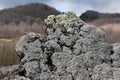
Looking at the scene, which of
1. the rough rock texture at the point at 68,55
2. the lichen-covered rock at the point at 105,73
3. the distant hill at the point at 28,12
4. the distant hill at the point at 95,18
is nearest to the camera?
the lichen-covered rock at the point at 105,73

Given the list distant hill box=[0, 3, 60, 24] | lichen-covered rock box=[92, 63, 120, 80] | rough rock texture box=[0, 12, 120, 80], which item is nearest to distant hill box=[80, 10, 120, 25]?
distant hill box=[0, 3, 60, 24]

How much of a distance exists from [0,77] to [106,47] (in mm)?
2518

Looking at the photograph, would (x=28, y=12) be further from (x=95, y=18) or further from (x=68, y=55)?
(x=68, y=55)

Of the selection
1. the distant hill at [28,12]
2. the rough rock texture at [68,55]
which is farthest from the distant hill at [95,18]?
the rough rock texture at [68,55]

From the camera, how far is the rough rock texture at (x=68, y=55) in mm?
8477

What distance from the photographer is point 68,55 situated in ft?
29.2

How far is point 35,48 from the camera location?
A: 9.18 m

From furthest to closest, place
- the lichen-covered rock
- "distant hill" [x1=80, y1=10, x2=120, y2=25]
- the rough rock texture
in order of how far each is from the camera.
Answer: "distant hill" [x1=80, y1=10, x2=120, y2=25] < the rough rock texture < the lichen-covered rock

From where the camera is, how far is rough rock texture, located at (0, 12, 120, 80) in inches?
334

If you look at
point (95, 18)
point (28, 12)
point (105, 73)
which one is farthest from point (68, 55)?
point (28, 12)

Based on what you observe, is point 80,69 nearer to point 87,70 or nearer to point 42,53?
point 87,70

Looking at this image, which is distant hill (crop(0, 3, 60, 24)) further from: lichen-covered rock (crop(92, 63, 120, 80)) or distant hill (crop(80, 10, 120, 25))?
lichen-covered rock (crop(92, 63, 120, 80))

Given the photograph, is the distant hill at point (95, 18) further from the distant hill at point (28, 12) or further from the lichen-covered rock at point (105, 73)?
the lichen-covered rock at point (105, 73)

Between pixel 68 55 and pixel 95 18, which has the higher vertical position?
pixel 95 18
